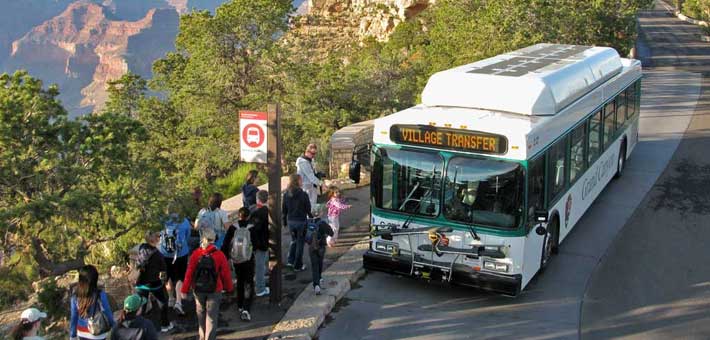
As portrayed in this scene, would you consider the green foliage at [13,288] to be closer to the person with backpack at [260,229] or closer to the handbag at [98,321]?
the person with backpack at [260,229]

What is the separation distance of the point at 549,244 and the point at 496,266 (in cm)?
187

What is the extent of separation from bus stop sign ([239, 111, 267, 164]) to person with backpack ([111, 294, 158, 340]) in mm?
3062

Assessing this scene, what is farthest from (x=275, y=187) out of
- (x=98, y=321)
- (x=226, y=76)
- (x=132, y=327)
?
(x=226, y=76)

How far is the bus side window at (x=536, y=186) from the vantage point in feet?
30.7

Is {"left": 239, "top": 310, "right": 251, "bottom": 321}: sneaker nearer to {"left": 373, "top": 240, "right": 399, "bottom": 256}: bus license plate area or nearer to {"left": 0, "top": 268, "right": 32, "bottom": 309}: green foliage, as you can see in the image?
{"left": 373, "top": 240, "right": 399, "bottom": 256}: bus license plate area

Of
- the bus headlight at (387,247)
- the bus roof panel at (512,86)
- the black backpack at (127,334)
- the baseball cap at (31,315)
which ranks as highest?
the bus roof panel at (512,86)

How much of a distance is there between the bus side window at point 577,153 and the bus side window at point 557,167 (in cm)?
52

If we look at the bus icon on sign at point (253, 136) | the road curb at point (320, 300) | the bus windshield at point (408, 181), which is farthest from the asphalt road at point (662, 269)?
the bus icon on sign at point (253, 136)

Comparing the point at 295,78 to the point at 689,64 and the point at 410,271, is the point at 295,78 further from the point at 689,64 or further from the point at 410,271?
the point at 689,64

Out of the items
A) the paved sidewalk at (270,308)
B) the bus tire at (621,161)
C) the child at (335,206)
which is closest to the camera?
the paved sidewalk at (270,308)

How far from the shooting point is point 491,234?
9406mm

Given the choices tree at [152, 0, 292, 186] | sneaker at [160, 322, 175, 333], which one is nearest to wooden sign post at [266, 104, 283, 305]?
sneaker at [160, 322, 175, 333]

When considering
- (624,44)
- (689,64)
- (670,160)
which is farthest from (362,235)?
(689,64)

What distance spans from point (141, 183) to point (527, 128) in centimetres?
517
